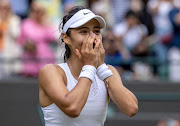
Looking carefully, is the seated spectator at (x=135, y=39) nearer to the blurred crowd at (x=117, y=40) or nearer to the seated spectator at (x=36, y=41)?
the blurred crowd at (x=117, y=40)

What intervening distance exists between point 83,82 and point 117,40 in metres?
5.03

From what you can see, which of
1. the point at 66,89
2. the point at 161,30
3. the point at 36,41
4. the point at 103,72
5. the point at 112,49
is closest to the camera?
the point at 66,89

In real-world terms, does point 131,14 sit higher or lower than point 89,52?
lower

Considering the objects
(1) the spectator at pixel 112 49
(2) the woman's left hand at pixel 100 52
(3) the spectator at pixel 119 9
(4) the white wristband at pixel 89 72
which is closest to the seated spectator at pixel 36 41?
(1) the spectator at pixel 112 49

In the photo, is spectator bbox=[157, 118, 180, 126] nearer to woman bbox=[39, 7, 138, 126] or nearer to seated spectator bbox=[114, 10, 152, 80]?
seated spectator bbox=[114, 10, 152, 80]

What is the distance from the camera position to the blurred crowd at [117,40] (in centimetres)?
760

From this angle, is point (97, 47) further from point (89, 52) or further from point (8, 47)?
point (8, 47)

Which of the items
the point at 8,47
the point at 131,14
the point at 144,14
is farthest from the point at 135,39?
the point at 8,47

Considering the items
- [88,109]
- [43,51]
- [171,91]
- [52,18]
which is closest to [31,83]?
[43,51]

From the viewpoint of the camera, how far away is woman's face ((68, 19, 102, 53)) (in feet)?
10.9

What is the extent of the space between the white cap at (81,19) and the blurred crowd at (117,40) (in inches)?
154

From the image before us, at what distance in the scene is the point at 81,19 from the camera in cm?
331

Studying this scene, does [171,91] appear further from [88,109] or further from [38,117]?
[88,109]

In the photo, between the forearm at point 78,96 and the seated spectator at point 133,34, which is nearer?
the forearm at point 78,96
